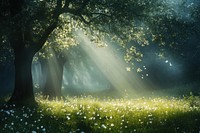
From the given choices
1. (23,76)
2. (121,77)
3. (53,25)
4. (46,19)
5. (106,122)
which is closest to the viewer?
(106,122)

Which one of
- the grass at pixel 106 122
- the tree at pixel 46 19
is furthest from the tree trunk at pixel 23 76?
the grass at pixel 106 122

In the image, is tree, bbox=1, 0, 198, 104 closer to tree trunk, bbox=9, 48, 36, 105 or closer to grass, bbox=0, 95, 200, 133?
tree trunk, bbox=9, 48, 36, 105

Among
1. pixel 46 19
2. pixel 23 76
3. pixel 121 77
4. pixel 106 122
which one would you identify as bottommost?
pixel 106 122

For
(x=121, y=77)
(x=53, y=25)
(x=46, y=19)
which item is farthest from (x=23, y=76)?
(x=121, y=77)

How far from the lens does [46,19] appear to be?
17.0 m

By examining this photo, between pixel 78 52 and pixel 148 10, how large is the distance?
21113mm

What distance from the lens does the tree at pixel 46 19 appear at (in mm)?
15429

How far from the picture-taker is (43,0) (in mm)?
17422

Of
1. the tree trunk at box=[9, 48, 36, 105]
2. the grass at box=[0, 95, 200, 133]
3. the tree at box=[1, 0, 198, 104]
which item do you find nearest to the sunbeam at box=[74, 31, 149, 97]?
the tree at box=[1, 0, 198, 104]

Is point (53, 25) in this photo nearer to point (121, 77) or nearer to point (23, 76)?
point (23, 76)

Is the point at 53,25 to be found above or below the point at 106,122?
above

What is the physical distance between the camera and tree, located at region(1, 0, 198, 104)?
15429 mm

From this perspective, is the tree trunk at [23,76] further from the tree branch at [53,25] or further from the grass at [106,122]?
the grass at [106,122]

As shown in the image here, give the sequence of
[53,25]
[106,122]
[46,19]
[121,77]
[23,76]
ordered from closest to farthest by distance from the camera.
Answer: [106,122] < [46,19] < [53,25] < [23,76] < [121,77]
